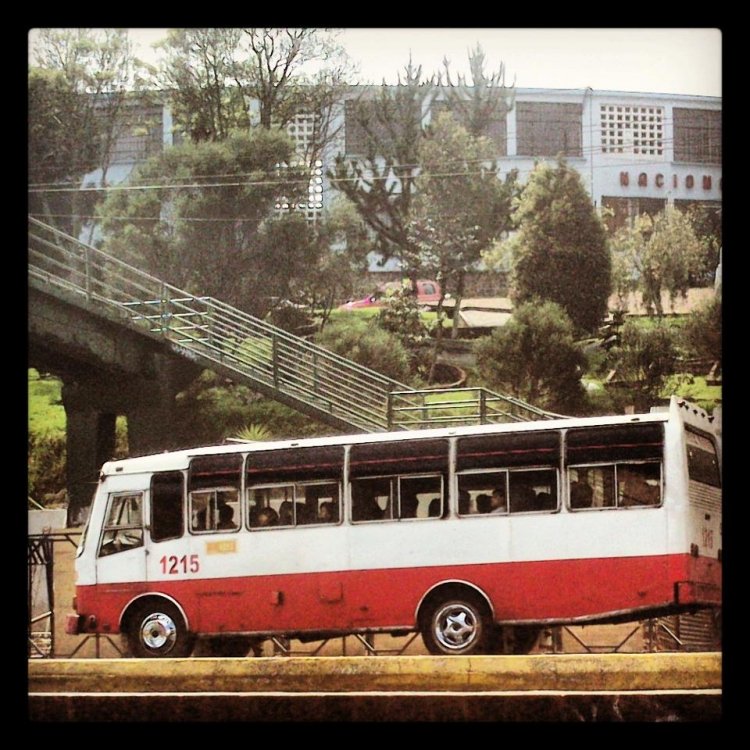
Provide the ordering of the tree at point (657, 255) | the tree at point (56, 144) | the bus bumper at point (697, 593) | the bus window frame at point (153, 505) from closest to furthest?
the bus bumper at point (697, 593), the bus window frame at point (153, 505), the tree at point (657, 255), the tree at point (56, 144)

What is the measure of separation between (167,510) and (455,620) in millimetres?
1705

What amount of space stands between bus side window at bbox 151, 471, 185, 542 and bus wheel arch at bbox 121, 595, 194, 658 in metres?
0.36

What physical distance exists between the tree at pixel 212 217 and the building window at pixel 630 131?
1853 mm

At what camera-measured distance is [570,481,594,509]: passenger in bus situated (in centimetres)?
650

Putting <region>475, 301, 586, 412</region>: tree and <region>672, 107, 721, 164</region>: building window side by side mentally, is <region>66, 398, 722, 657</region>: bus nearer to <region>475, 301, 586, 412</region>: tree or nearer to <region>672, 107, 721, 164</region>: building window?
<region>475, 301, 586, 412</region>: tree

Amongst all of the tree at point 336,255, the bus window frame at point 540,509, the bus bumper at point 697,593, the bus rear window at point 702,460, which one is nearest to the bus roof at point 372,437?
the bus rear window at point 702,460

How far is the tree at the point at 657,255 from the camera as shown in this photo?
696cm

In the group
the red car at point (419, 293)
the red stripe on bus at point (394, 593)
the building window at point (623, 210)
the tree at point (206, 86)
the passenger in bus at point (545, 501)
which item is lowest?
the red stripe on bus at point (394, 593)

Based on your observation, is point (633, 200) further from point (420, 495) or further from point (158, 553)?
point (158, 553)

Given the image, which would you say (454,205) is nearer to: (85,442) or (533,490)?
(533,490)

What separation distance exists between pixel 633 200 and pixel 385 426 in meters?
1.92

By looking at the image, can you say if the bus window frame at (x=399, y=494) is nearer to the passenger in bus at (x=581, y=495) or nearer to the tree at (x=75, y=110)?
the passenger in bus at (x=581, y=495)

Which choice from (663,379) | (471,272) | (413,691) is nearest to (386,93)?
(471,272)

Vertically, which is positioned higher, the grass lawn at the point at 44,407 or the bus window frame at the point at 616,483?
the grass lawn at the point at 44,407
